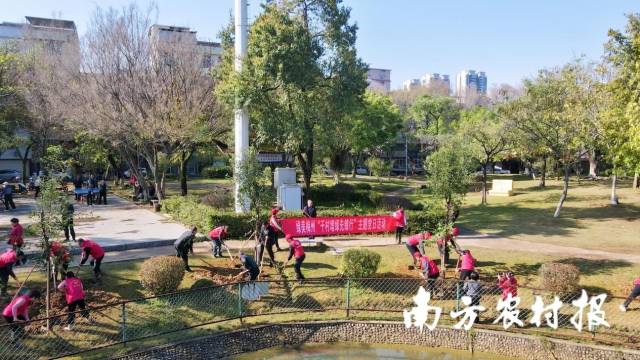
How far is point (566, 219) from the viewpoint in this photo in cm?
2531

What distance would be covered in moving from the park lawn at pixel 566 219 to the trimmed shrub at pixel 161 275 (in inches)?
566

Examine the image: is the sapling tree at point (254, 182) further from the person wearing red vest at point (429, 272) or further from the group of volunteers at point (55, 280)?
the person wearing red vest at point (429, 272)

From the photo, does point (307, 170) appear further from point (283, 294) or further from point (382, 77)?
point (382, 77)

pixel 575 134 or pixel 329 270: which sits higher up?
pixel 575 134

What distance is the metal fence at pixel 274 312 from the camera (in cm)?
1059

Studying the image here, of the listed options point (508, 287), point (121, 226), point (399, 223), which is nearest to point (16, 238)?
point (121, 226)

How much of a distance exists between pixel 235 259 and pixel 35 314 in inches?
236

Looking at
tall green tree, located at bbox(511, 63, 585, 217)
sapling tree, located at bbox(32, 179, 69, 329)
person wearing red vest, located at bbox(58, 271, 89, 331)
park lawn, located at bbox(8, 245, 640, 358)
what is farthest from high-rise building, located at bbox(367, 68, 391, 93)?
person wearing red vest, located at bbox(58, 271, 89, 331)

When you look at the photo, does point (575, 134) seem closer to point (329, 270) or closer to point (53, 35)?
point (329, 270)

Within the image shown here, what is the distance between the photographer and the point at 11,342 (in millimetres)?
10125

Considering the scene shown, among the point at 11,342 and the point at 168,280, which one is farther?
the point at 168,280

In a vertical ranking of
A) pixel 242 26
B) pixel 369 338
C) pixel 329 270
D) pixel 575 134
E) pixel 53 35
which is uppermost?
pixel 53 35

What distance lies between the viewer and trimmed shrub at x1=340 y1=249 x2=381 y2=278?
14.0 m

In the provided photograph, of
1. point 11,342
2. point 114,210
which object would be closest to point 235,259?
point 11,342
